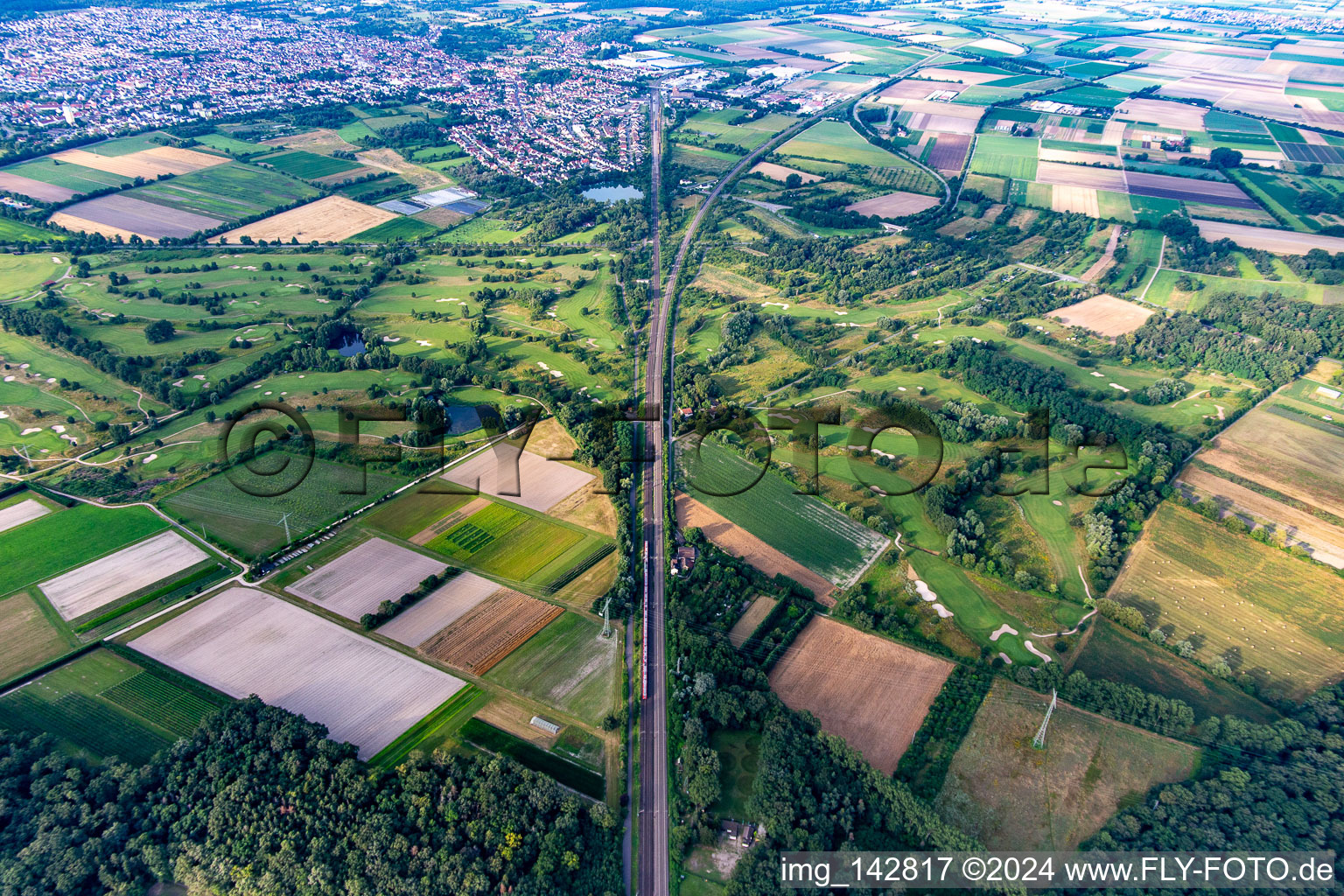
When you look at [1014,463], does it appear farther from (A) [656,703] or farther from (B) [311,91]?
(B) [311,91]

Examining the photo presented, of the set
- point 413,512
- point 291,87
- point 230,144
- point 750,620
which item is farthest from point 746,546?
point 291,87

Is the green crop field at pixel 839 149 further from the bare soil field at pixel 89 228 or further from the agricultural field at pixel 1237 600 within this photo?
the bare soil field at pixel 89 228

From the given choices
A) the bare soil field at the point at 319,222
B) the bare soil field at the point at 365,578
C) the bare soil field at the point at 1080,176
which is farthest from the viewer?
the bare soil field at the point at 1080,176

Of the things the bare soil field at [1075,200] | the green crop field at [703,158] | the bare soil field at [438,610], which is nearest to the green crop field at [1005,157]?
the bare soil field at [1075,200]

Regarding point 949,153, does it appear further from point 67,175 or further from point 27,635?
point 67,175

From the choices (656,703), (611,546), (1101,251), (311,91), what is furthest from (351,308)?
(311,91)

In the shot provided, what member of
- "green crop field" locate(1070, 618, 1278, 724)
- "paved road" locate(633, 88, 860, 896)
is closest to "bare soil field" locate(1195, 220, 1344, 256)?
"paved road" locate(633, 88, 860, 896)

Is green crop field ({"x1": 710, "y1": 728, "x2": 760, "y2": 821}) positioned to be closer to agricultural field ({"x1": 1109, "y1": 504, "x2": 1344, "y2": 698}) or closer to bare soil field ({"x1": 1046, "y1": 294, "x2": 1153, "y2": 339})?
agricultural field ({"x1": 1109, "y1": 504, "x2": 1344, "y2": 698})
